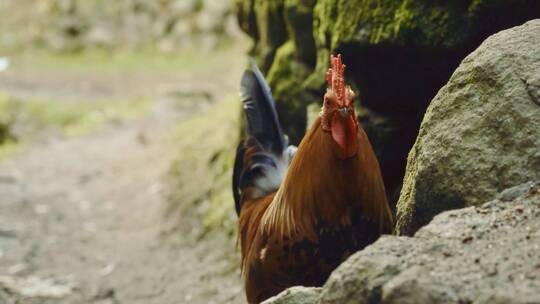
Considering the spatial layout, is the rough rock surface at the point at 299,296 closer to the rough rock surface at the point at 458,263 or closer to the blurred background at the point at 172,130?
the rough rock surface at the point at 458,263

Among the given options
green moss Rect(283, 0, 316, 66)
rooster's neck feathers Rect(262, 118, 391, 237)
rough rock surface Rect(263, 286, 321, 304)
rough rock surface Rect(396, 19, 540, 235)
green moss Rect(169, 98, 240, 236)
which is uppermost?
green moss Rect(283, 0, 316, 66)

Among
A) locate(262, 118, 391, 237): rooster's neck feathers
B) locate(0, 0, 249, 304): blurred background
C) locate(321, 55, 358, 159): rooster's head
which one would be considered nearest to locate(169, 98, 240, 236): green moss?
locate(0, 0, 249, 304): blurred background

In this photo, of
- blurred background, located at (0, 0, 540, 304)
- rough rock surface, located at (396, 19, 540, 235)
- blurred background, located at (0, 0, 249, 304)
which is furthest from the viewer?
blurred background, located at (0, 0, 249, 304)

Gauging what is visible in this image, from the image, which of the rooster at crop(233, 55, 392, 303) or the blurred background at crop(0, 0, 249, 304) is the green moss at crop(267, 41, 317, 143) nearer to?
the blurred background at crop(0, 0, 249, 304)

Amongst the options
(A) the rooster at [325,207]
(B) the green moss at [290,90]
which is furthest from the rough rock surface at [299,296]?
(B) the green moss at [290,90]

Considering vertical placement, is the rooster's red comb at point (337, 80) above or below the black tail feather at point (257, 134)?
above

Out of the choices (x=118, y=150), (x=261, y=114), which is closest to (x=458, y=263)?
(x=261, y=114)

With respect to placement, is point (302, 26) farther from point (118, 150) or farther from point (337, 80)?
point (118, 150)

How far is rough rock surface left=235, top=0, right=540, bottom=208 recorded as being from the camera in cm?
471

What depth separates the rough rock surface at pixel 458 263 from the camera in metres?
2.47

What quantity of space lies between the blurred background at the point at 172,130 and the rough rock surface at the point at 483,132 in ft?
3.97

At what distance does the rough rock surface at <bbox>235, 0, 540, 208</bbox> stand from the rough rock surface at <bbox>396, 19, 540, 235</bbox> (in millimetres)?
1144

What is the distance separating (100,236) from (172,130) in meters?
4.30

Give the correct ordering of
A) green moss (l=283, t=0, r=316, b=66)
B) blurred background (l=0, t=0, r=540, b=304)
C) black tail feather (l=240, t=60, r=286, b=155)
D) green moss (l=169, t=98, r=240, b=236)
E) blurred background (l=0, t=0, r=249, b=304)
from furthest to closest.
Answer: green moss (l=169, t=98, r=240, b=236) < blurred background (l=0, t=0, r=249, b=304) < green moss (l=283, t=0, r=316, b=66) < black tail feather (l=240, t=60, r=286, b=155) < blurred background (l=0, t=0, r=540, b=304)
